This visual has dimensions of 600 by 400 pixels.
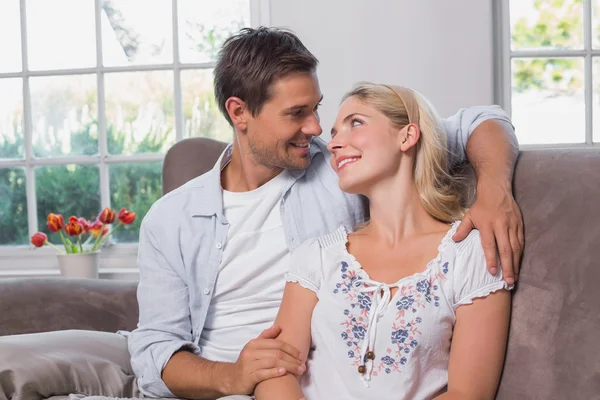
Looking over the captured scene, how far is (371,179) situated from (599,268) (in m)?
0.48

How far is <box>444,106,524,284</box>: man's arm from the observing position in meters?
1.50

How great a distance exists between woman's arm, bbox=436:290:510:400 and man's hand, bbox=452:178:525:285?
63 millimetres

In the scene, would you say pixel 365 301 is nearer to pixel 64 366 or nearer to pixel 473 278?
pixel 473 278

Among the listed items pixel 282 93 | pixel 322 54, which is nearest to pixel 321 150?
pixel 282 93

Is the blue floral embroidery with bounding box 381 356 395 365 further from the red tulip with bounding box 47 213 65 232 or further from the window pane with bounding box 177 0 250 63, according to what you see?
the window pane with bounding box 177 0 250 63

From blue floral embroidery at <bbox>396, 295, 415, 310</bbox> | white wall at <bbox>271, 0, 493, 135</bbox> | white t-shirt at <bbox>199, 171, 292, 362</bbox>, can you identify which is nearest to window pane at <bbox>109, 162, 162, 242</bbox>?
white wall at <bbox>271, 0, 493, 135</bbox>

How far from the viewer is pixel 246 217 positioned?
198cm

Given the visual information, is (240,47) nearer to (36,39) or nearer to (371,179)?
(371,179)

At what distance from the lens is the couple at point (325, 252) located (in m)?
1.52

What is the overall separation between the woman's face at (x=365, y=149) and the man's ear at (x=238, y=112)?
1.42 feet

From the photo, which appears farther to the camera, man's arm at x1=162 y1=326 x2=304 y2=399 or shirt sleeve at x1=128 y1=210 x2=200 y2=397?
shirt sleeve at x1=128 y1=210 x2=200 y2=397

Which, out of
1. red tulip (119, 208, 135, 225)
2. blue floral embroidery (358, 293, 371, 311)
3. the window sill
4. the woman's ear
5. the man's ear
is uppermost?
the man's ear

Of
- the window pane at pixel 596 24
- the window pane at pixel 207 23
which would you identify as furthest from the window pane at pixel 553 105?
the window pane at pixel 207 23

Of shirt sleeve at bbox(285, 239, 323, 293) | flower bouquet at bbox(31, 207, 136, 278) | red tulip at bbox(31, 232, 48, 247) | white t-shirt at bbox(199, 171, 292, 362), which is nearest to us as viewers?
shirt sleeve at bbox(285, 239, 323, 293)
